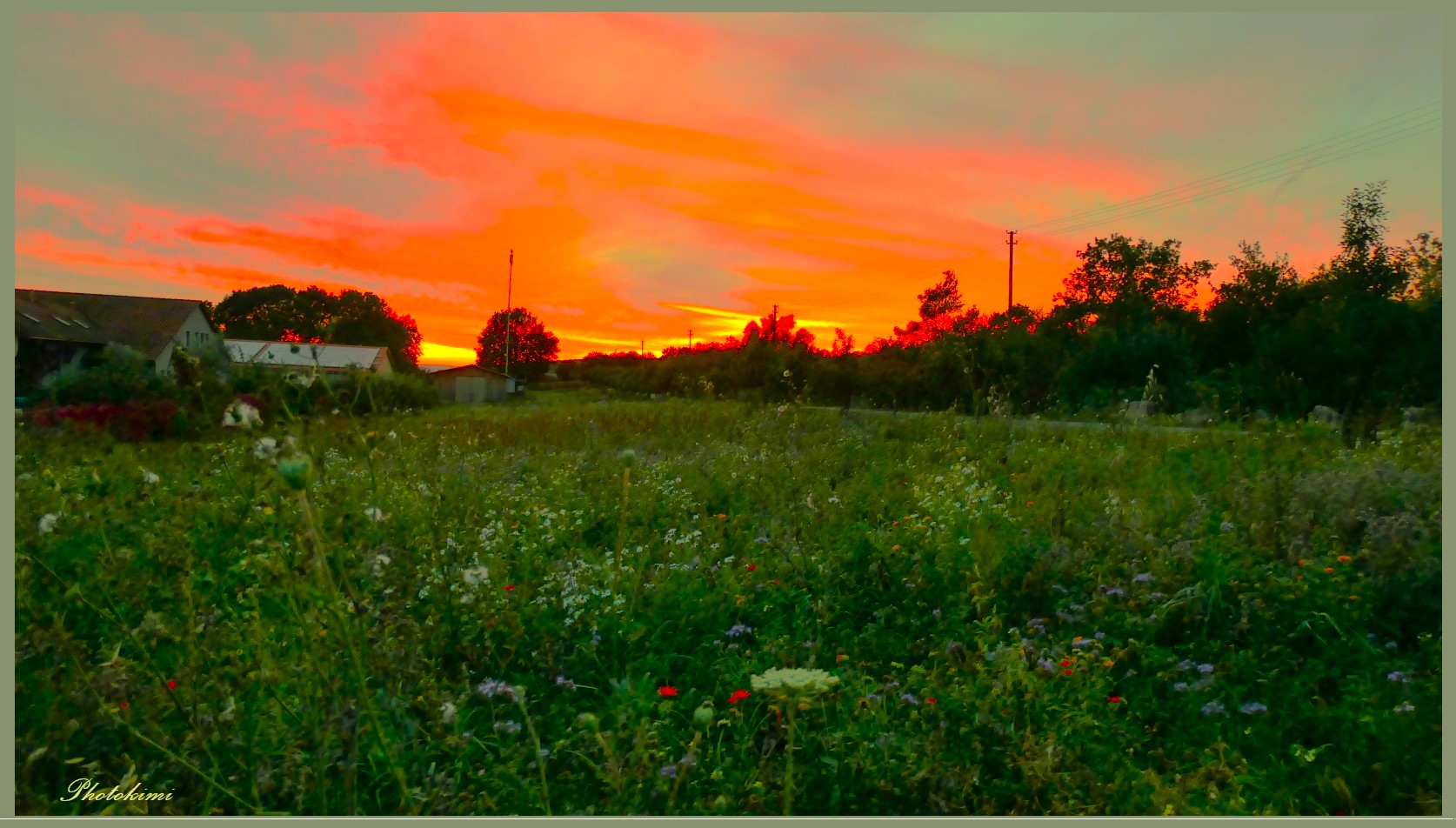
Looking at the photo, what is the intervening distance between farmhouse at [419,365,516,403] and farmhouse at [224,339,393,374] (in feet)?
21.0

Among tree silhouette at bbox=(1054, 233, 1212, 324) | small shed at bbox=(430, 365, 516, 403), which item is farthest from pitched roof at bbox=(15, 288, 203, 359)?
tree silhouette at bbox=(1054, 233, 1212, 324)

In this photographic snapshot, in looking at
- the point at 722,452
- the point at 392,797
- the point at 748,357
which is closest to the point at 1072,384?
the point at 748,357

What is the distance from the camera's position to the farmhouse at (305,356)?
2.35 m

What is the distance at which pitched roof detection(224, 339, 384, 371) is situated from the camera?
2354mm

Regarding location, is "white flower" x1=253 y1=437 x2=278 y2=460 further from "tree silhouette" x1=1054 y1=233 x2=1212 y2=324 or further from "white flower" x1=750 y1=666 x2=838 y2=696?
"tree silhouette" x1=1054 y1=233 x2=1212 y2=324

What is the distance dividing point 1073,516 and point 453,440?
6205mm

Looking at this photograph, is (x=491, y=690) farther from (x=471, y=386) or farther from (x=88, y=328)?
(x=471, y=386)

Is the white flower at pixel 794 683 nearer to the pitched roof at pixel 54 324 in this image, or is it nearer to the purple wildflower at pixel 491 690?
the purple wildflower at pixel 491 690

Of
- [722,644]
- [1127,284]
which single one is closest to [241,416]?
[722,644]

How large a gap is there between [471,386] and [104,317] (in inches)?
203

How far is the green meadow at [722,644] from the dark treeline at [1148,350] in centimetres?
247

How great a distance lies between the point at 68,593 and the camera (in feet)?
7.47

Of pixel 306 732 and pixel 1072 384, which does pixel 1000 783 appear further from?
pixel 1072 384

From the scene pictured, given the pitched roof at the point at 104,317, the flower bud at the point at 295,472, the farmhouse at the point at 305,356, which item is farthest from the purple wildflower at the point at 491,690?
the pitched roof at the point at 104,317
